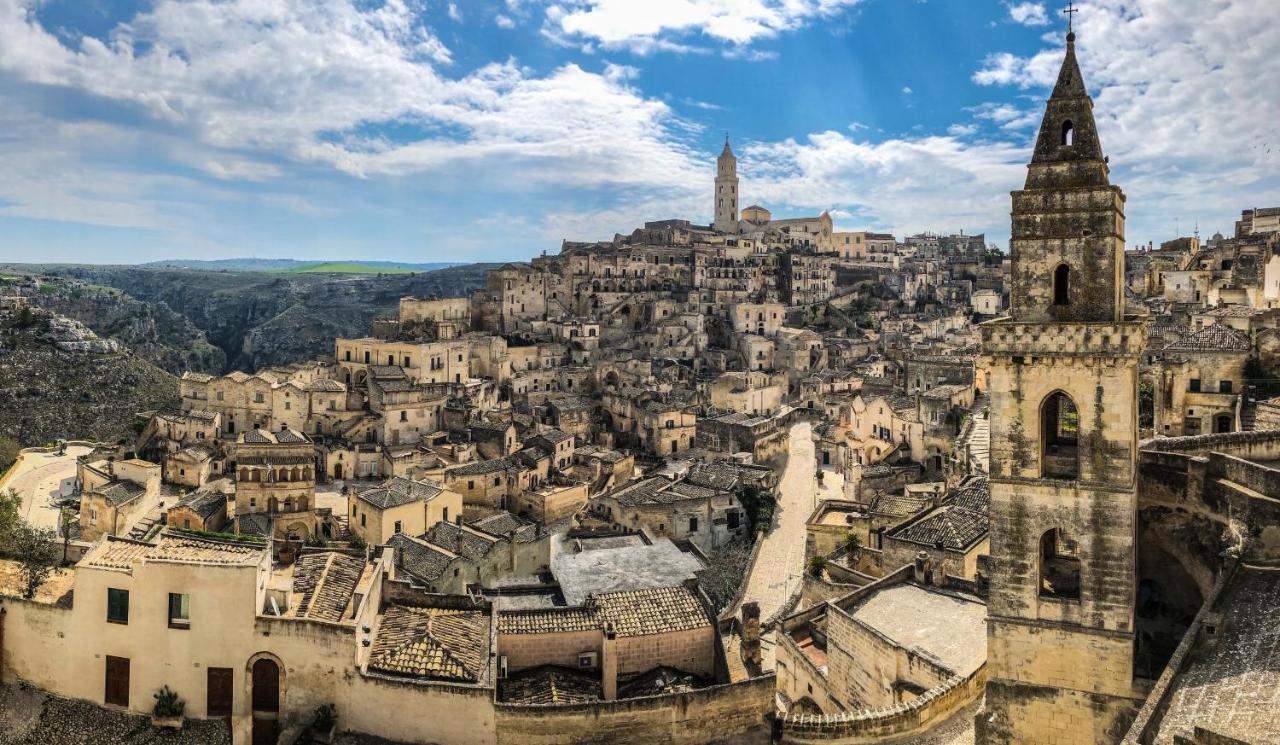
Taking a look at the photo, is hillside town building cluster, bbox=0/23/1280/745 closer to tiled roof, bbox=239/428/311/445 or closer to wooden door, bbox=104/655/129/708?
wooden door, bbox=104/655/129/708

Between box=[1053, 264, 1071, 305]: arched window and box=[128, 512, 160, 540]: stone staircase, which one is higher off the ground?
box=[1053, 264, 1071, 305]: arched window

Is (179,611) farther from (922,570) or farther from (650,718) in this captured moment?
(922,570)

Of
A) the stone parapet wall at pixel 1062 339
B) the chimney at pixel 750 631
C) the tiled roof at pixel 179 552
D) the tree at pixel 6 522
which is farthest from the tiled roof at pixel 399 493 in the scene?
the stone parapet wall at pixel 1062 339

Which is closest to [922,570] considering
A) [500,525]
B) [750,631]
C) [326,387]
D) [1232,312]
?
[750,631]

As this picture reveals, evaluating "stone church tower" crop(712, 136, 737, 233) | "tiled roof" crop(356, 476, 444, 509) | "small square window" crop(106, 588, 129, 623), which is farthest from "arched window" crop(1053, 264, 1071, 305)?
"stone church tower" crop(712, 136, 737, 233)

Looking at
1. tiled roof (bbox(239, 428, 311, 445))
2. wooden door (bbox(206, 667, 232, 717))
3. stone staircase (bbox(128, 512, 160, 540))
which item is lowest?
stone staircase (bbox(128, 512, 160, 540))

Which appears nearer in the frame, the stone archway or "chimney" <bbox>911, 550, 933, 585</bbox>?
the stone archway

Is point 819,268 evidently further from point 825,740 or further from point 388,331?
point 825,740
